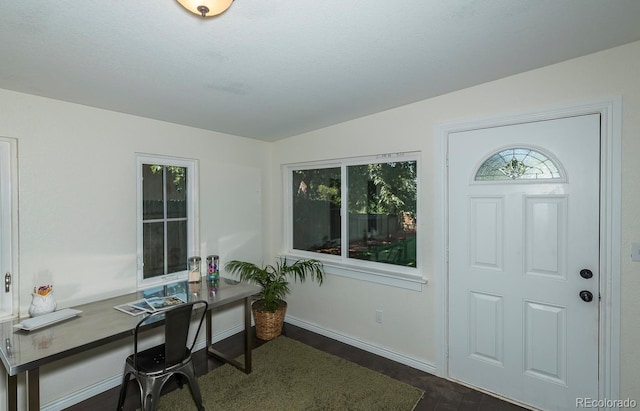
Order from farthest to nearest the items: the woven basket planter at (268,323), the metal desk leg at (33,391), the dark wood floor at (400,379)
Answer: the woven basket planter at (268,323) < the dark wood floor at (400,379) < the metal desk leg at (33,391)

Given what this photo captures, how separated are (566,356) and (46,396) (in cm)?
360

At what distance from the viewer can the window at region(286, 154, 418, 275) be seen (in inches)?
113

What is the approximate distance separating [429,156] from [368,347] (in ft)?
6.33

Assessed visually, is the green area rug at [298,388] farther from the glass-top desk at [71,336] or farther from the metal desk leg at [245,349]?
the glass-top desk at [71,336]

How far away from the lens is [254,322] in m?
3.57

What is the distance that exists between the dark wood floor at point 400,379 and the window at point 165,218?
85 cm

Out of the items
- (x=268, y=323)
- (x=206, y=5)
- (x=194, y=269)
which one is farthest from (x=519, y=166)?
(x=194, y=269)

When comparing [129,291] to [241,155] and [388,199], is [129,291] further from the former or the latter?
[388,199]

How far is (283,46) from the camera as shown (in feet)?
5.39

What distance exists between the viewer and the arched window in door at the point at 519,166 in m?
2.12

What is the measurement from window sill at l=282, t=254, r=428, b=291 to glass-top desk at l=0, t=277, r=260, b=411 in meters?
1.02

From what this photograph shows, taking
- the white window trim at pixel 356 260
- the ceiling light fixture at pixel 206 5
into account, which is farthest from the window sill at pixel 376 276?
the ceiling light fixture at pixel 206 5

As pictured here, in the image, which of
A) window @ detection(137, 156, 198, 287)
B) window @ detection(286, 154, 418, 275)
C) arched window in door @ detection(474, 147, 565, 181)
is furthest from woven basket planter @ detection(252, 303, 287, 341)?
arched window in door @ detection(474, 147, 565, 181)

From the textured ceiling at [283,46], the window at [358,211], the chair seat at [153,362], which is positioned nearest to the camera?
the textured ceiling at [283,46]
